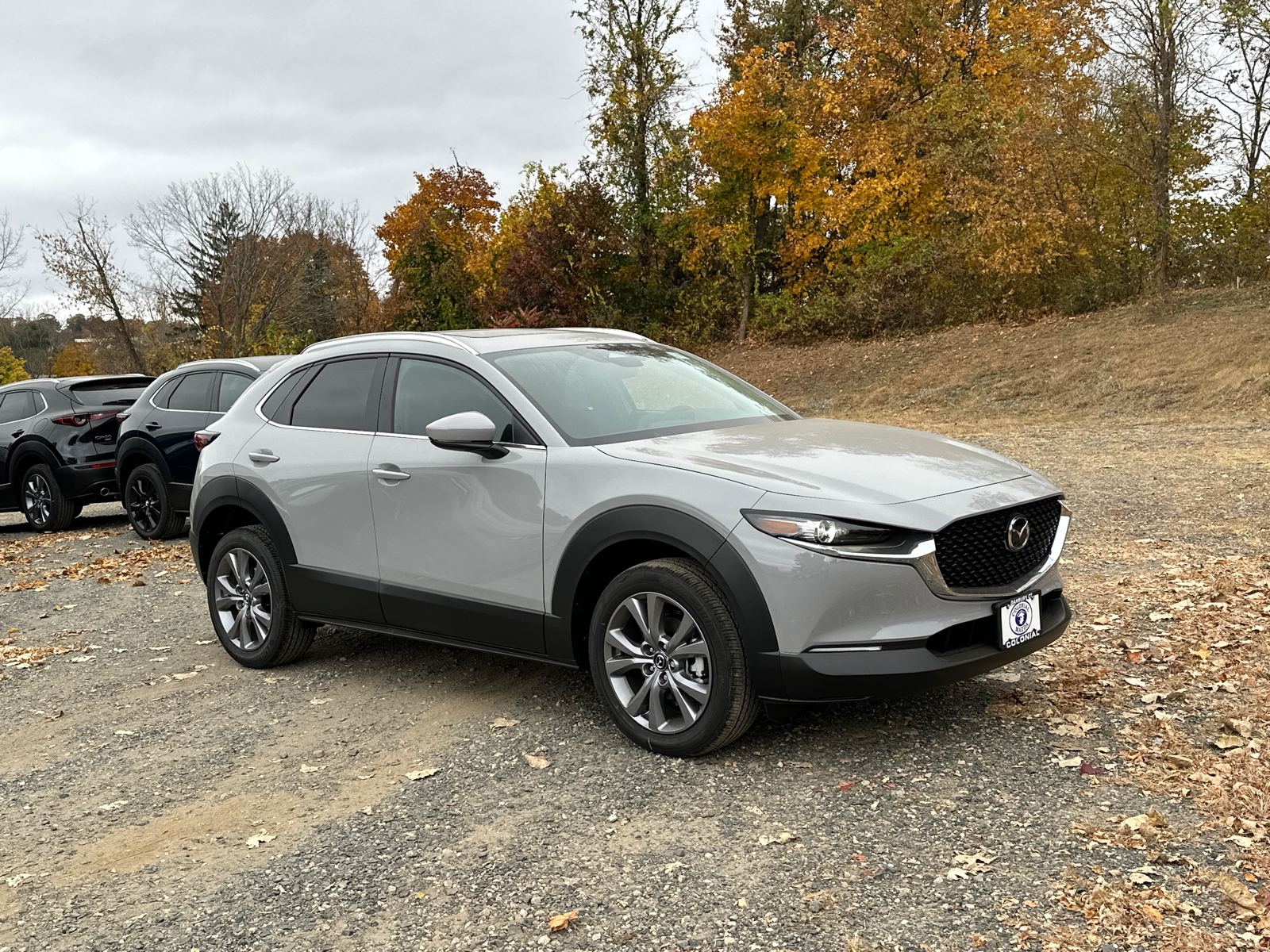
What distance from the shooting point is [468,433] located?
478cm

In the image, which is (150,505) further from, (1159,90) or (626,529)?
(1159,90)

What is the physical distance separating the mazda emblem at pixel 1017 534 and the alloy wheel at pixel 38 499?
38.3 ft

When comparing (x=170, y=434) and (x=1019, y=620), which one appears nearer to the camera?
(x=1019, y=620)

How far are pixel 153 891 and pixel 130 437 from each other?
843 centimetres

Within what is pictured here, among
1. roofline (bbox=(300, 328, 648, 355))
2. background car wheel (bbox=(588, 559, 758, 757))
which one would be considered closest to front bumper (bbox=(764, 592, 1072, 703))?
background car wheel (bbox=(588, 559, 758, 757))

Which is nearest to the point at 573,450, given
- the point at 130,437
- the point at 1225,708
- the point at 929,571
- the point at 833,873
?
the point at 929,571

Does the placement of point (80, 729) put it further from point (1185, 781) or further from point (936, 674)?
point (1185, 781)

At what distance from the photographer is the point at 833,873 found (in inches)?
138

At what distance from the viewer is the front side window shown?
4973 mm

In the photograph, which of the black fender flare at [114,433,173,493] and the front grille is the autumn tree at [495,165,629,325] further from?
the front grille

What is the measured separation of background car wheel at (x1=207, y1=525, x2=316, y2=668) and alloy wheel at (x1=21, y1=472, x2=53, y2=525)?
7.67 m

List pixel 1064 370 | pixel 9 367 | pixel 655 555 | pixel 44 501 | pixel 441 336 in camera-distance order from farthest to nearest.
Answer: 1. pixel 9 367
2. pixel 1064 370
3. pixel 44 501
4. pixel 441 336
5. pixel 655 555

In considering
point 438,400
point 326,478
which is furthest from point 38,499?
point 438,400

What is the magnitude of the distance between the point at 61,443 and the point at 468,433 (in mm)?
9595
